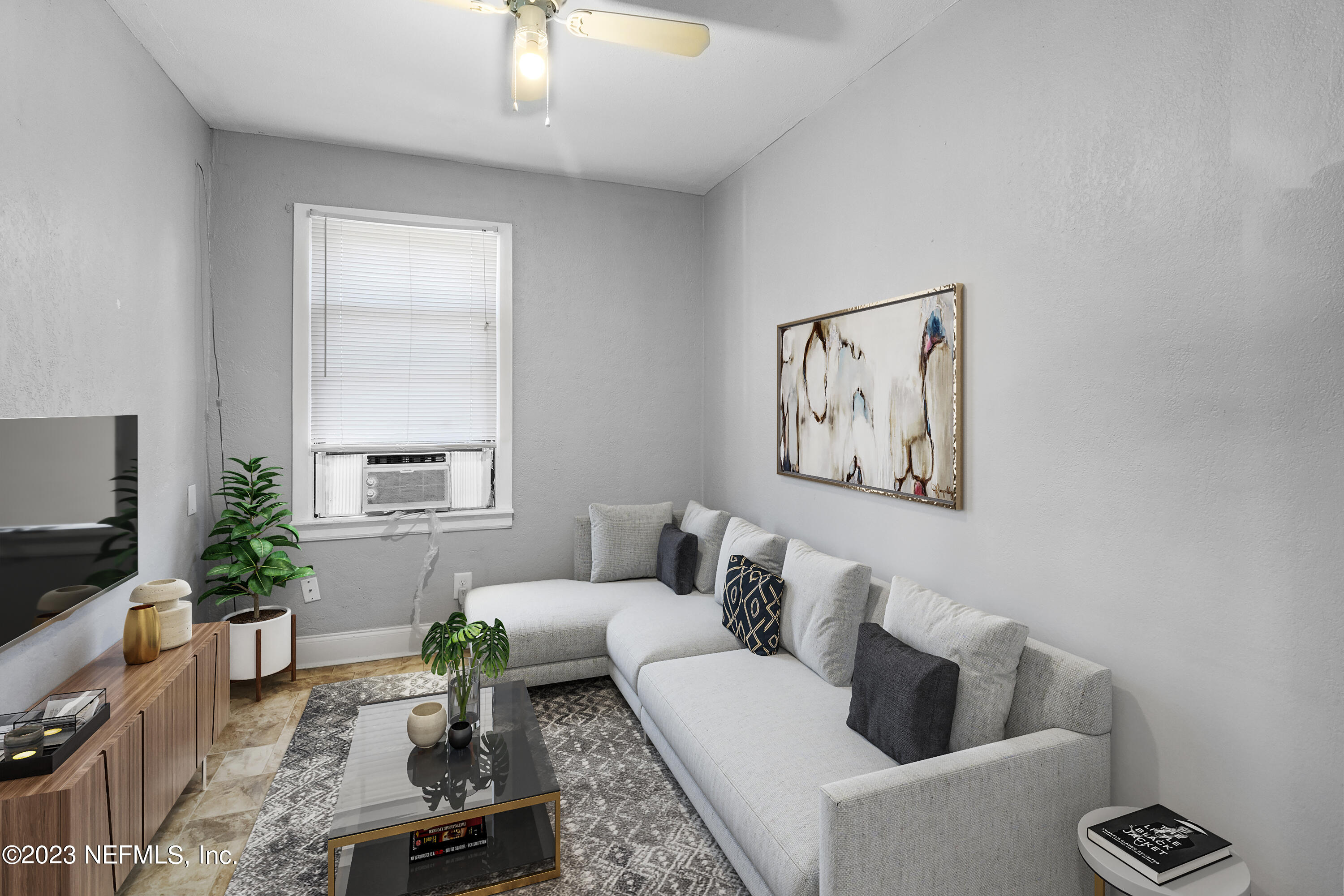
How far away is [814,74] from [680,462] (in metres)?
2.29

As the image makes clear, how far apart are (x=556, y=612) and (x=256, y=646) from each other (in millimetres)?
1353

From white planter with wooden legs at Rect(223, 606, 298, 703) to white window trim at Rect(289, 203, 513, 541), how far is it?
0.52 metres

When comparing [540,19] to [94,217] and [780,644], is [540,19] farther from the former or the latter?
[780,644]

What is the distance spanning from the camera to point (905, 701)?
1842mm

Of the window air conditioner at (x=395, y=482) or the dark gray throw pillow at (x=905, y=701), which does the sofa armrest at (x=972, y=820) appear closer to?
the dark gray throw pillow at (x=905, y=701)

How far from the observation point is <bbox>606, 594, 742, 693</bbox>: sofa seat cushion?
9.09ft

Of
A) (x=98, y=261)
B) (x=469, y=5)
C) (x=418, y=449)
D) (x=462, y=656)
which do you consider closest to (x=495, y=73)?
(x=469, y=5)

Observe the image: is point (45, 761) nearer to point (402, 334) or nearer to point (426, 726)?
point (426, 726)

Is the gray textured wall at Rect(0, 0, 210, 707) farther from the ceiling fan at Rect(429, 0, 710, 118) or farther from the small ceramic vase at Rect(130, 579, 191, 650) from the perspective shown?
the ceiling fan at Rect(429, 0, 710, 118)

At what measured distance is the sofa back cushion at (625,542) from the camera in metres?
3.72

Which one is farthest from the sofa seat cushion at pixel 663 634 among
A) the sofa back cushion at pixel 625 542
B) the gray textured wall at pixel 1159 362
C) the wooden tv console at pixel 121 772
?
the wooden tv console at pixel 121 772

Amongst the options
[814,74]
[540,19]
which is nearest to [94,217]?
[540,19]

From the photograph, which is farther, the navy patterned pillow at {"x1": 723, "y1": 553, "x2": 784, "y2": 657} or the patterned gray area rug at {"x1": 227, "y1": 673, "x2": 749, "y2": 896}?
the navy patterned pillow at {"x1": 723, "y1": 553, "x2": 784, "y2": 657}

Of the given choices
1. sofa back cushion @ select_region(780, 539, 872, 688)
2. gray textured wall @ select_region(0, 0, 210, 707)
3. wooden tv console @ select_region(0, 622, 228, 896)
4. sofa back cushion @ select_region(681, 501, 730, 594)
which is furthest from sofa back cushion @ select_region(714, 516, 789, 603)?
gray textured wall @ select_region(0, 0, 210, 707)
